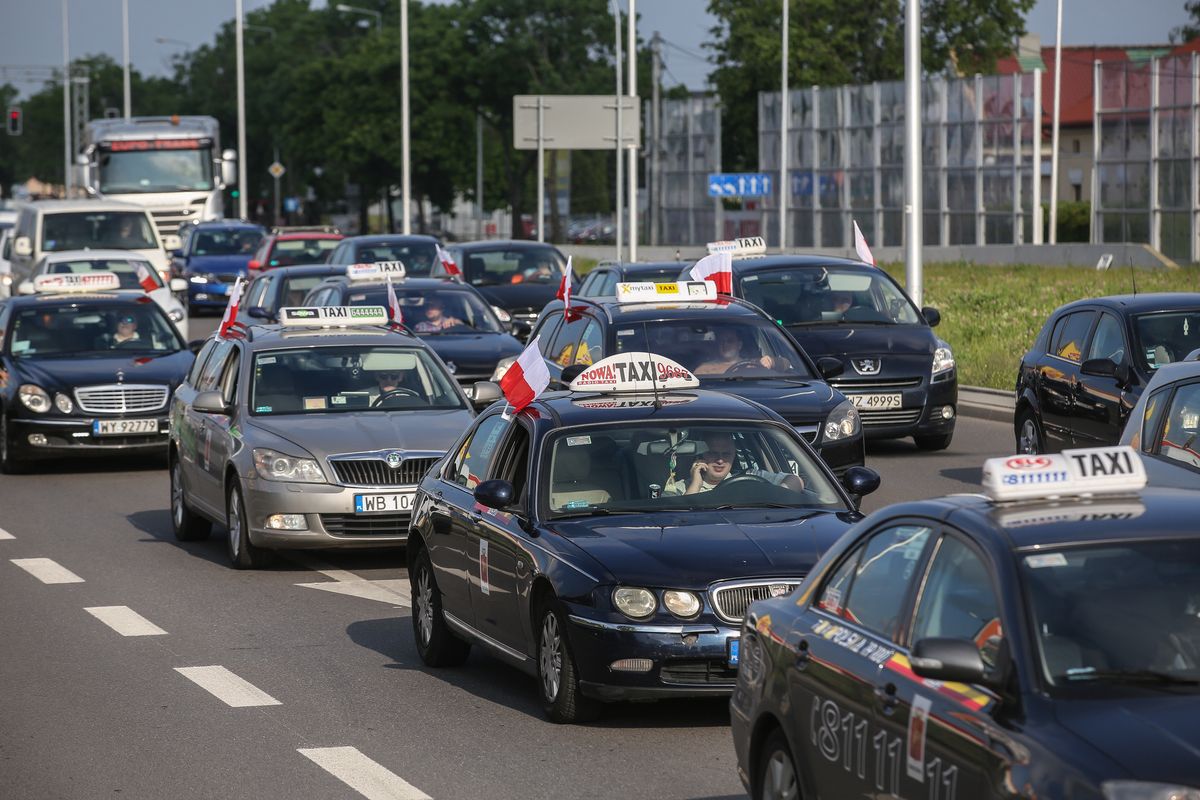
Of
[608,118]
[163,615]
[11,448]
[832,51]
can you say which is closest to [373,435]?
[163,615]

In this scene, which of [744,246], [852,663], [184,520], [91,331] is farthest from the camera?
[744,246]

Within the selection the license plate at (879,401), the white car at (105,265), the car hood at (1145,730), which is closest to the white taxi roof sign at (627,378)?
the car hood at (1145,730)

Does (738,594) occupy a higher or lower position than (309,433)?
lower

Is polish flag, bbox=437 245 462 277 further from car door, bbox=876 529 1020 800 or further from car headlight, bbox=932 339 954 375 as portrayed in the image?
car door, bbox=876 529 1020 800

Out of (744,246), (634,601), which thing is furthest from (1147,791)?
(744,246)

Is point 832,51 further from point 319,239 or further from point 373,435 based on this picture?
point 373,435

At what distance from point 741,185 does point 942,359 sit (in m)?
49.7

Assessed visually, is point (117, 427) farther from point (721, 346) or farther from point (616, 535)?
point (616, 535)

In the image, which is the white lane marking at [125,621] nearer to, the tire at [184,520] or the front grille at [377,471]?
the front grille at [377,471]

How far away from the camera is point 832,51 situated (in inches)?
3479

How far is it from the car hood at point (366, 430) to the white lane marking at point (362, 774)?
217 inches

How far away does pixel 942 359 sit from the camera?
66.0 ft

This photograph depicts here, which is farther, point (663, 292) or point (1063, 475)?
point (663, 292)

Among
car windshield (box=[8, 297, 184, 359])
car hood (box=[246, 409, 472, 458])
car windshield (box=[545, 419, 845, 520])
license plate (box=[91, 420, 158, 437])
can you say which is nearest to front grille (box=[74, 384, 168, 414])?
Answer: license plate (box=[91, 420, 158, 437])
